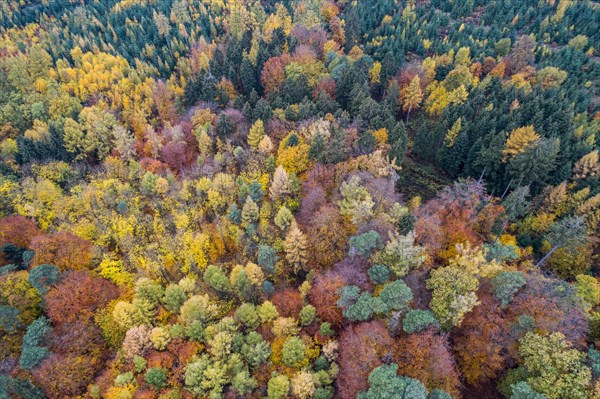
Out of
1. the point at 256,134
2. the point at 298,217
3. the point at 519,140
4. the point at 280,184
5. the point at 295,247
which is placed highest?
the point at 256,134

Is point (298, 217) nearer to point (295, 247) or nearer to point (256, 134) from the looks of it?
point (295, 247)

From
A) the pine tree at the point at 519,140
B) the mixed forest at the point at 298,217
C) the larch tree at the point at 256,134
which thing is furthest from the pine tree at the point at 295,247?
the pine tree at the point at 519,140

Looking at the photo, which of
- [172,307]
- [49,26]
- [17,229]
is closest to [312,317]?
[172,307]

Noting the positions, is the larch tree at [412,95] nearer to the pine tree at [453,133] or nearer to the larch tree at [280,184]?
the pine tree at [453,133]

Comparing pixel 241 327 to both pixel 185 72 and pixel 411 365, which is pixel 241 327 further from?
pixel 185 72

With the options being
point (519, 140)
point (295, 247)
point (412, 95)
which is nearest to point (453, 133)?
point (519, 140)

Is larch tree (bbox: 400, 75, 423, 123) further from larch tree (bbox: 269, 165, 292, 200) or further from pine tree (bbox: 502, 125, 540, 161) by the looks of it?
larch tree (bbox: 269, 165, 292, 200)

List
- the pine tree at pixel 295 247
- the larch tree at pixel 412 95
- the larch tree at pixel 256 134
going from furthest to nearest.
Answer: the larch tree at pixel 412 95, the larch tree at pixel 256 134, the pine tree at pixel 295 247
